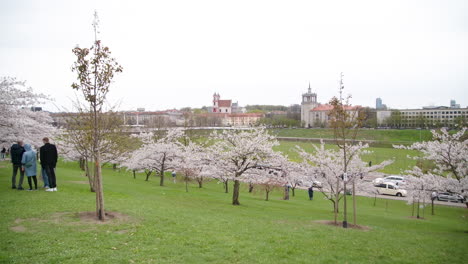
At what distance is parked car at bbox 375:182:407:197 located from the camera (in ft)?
113

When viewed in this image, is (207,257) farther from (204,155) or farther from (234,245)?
(204,155)

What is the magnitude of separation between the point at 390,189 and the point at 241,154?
66.6 ft

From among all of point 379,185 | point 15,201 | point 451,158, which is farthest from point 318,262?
point 379,185

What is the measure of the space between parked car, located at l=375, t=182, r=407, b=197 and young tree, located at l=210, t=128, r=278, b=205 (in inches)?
708

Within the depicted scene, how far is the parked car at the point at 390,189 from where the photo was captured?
3431cm

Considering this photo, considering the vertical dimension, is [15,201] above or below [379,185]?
above

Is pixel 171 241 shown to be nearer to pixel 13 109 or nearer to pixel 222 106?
pixel 13 109

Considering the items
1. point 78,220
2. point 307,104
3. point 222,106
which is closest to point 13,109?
point 78,220

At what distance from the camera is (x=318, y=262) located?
28.1ft

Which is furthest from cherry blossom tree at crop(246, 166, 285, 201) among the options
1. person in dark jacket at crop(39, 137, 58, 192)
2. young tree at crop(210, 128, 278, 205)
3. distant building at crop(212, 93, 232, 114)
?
distant building at crop(212, 93, 232, 114)

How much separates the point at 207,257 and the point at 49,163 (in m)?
9.46

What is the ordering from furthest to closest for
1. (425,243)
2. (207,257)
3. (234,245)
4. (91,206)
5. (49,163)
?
(49,163), (91,206), (425,243), (234,245), (207,257)

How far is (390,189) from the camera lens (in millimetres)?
34625

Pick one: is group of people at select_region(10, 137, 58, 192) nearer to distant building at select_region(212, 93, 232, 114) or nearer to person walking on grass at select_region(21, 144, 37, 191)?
person walking on grass at select_region(21, 144, 37, 191)
